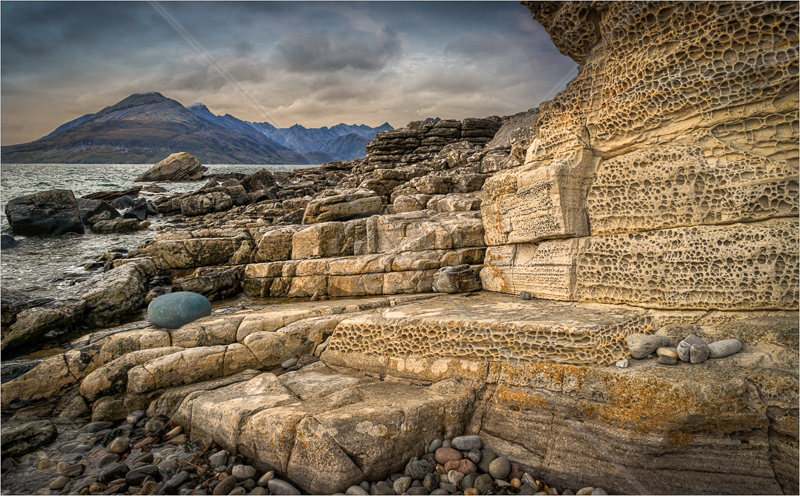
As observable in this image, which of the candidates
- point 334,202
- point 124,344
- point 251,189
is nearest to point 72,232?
point 251,189

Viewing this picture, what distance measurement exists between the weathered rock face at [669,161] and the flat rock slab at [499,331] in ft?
2.43

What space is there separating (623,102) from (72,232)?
24.0 metres

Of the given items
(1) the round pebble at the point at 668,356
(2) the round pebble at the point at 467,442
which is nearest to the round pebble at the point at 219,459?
(2) the round pebble at the point at 467,442

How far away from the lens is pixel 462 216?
9273 mm

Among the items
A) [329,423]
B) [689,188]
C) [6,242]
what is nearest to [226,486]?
[329,423]

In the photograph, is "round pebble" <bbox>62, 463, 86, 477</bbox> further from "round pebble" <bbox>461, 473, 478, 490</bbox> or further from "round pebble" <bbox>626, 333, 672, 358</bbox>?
"round pebble" <bbox>626, 333, 672, 358</bbox>

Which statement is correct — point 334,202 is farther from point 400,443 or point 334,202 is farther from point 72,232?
point 72,232

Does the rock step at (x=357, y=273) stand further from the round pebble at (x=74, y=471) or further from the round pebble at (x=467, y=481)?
the round pebble at (x=74, y=471)

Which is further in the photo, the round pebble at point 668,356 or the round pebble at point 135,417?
the round pebble at point 135,417

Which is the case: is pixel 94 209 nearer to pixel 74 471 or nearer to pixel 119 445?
pixel 119 445

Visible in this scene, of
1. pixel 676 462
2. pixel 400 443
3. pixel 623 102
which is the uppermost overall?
pixel 623 102

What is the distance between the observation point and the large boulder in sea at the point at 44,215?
57.2 ft

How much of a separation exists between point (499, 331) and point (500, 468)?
4.97 feet

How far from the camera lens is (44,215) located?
17.9 metres
